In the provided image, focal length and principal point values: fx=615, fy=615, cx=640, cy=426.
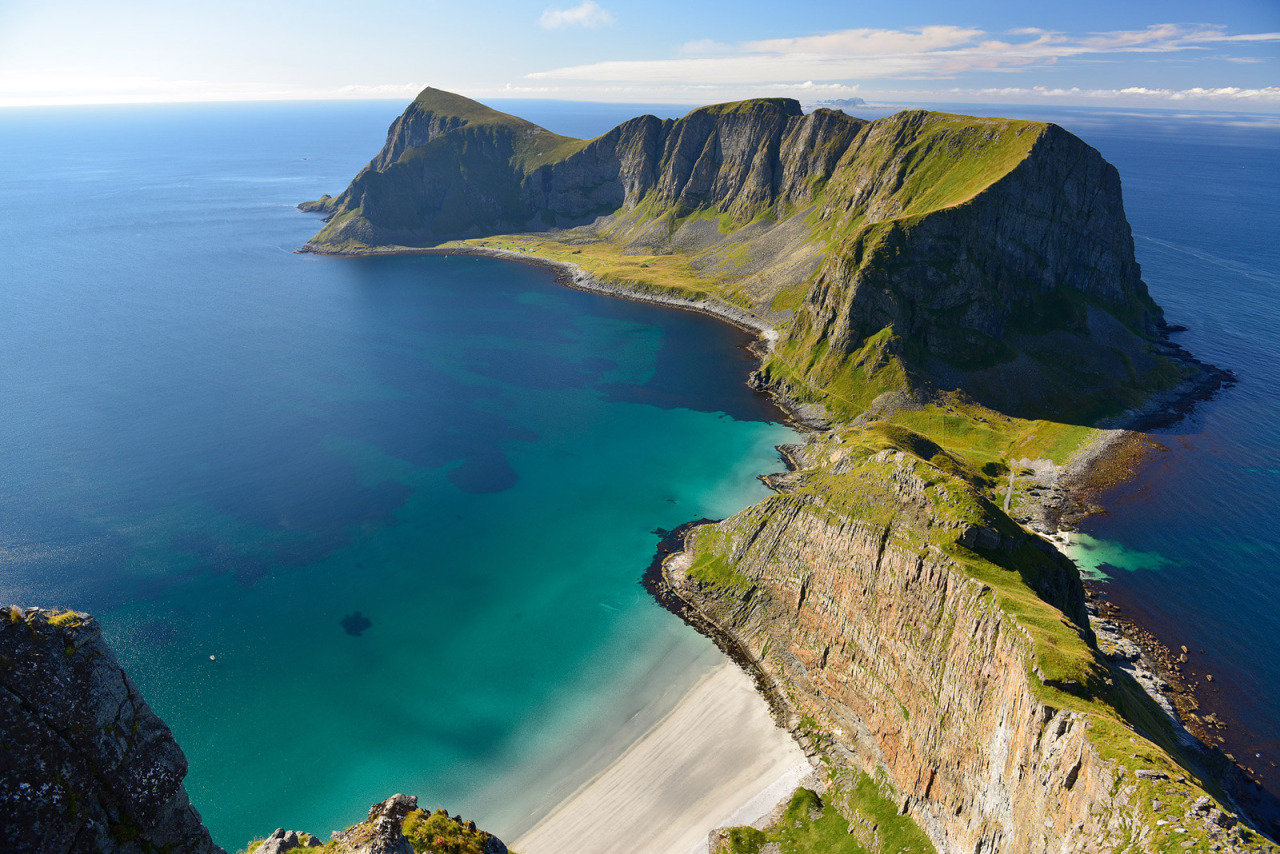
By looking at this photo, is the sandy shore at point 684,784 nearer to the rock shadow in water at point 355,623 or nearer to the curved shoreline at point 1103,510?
the curved shoreline at point 1103,510

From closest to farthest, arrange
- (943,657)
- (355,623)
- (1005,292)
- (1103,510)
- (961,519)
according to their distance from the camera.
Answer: (943,657) → (961,519) → (355,623) → (1103,510) → (1005,292)

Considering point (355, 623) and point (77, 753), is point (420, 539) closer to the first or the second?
point (355, 623)

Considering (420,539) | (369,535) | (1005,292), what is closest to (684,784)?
(420,539)

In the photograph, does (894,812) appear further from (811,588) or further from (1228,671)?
(1228,671)

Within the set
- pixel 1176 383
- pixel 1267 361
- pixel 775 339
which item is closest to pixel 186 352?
pixel 775 339

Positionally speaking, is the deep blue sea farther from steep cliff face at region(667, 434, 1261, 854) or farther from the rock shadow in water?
steep cliff face at region(667, 434, 1261, 854)

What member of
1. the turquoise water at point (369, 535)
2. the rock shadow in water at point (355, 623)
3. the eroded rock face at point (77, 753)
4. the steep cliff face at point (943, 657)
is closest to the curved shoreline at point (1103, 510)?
the steep cliff face at point (943, 657)

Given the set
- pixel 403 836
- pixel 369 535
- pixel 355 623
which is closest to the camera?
pixel 403 836
